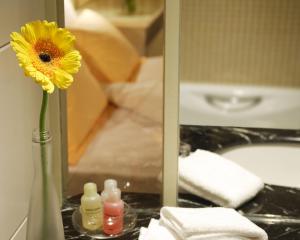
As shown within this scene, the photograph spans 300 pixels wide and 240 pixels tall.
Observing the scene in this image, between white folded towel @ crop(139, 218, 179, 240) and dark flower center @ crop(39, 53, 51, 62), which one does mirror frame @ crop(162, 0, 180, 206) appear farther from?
dark flower center @ crop(39, 53, 51, 62)

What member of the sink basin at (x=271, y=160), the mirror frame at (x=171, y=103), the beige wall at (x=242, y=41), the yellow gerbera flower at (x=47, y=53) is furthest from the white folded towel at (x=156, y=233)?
the beige wall at (x=242, y=41)

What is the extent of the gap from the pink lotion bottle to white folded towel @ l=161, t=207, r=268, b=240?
95mm

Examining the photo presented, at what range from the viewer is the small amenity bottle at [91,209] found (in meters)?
0.98

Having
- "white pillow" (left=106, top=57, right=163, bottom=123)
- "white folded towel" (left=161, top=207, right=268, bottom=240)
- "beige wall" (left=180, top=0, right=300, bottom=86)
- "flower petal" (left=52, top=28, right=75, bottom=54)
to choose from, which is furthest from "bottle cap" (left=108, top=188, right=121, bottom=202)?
"beige wall" (left=180, top=0, right=300, bottom=86)

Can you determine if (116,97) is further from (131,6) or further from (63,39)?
(63,39)

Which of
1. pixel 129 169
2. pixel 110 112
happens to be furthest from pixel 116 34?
pixel 129 169

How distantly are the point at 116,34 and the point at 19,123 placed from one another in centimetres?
116

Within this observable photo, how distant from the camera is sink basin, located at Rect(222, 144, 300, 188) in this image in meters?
1.49

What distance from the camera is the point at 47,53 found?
77 centimetres

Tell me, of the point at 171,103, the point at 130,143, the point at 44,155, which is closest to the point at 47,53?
the point at 44,155

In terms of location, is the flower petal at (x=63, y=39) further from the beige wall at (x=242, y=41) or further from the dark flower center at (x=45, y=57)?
the beige wall at (x=242, y=41)

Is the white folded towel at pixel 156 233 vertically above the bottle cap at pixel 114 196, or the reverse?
the bottle cap at pixel 114 196

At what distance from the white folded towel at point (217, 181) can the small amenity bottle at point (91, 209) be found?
239mm

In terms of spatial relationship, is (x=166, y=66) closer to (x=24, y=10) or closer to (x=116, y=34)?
(x=24, y=10)
